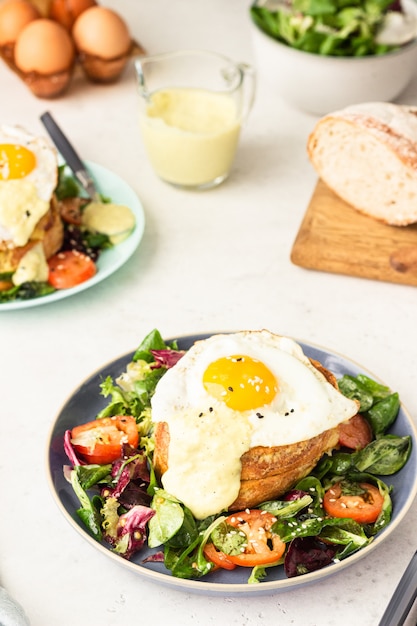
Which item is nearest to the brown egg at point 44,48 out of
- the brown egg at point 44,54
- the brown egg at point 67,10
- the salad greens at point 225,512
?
the brown egg at point 44,54

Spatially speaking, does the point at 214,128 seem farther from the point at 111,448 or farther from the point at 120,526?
the point at 120,526

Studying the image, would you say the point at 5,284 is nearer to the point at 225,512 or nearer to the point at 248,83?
the point at 225,512

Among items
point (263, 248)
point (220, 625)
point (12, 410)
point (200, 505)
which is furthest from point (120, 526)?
point (263, 248)

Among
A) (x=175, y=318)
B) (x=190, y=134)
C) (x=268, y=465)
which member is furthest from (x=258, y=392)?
(x=190, y=134)

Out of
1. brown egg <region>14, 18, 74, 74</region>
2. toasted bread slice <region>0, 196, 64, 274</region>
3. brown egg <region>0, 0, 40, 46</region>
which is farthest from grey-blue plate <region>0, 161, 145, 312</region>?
brown egg <region>0, 0, 40, 46</region>

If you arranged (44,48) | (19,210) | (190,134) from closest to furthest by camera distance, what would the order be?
(19,210) < (190,134) < (44,48)

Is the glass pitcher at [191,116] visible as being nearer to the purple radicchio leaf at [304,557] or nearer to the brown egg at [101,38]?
the brown egg at [101,38]

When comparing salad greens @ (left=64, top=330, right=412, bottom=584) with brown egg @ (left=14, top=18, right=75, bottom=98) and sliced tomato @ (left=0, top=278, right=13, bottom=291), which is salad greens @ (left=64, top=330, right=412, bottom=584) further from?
brown egg @ (left=14, top=18, right=75, bottom=98)
